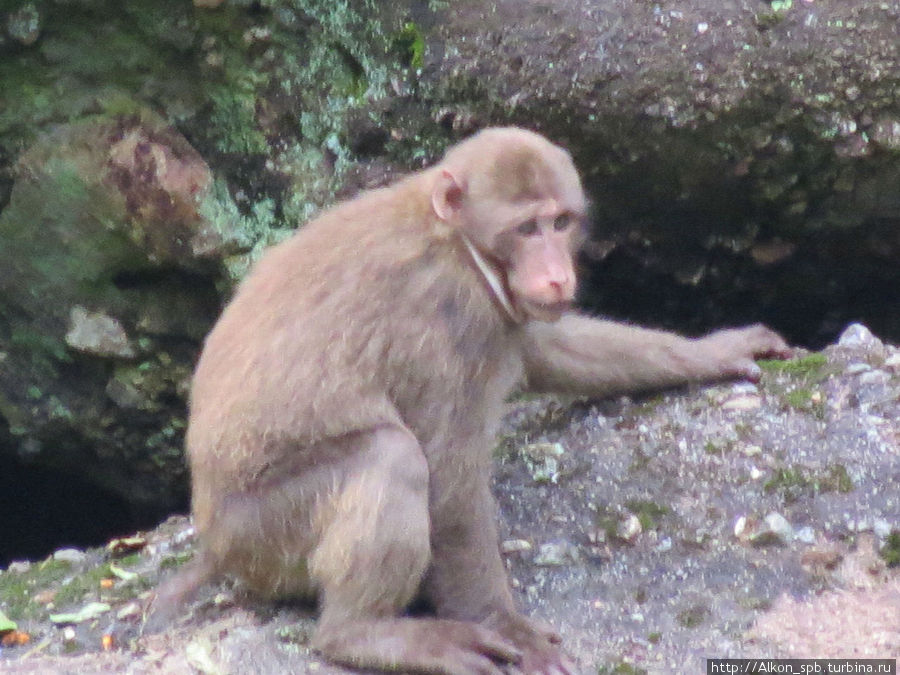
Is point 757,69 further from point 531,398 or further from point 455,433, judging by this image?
point 455,433

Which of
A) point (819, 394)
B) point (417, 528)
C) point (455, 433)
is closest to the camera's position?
point (417, 528)

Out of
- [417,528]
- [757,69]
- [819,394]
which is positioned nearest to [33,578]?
[417,528]

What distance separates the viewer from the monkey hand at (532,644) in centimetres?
390

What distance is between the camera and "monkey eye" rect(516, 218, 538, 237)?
13.8ft

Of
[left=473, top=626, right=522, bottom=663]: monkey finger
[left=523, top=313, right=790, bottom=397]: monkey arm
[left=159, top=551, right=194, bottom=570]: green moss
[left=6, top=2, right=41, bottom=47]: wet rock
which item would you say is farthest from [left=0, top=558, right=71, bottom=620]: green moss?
[left=6, top=2, right=41, bottom=47]: wet rock

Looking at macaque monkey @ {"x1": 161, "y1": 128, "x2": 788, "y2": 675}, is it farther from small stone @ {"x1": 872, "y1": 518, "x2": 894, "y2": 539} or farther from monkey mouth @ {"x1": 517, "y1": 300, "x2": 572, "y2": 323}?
small stone @ {"x1": 872, "y1": 518, "x2": 894, "y2": 539}

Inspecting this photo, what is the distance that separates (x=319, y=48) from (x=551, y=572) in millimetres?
2828

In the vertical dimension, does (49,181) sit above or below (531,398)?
above

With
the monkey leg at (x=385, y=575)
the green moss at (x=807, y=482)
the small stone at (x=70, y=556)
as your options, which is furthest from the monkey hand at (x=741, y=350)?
the small stone at (x=70, y=556)

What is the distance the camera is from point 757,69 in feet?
18.6

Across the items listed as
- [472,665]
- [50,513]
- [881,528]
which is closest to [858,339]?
[881,528]

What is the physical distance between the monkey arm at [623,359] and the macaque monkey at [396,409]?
2.08 feet

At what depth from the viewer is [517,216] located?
4.20m

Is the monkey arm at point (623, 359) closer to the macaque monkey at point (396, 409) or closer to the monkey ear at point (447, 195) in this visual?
the macaque monkey at point (396, 409)
